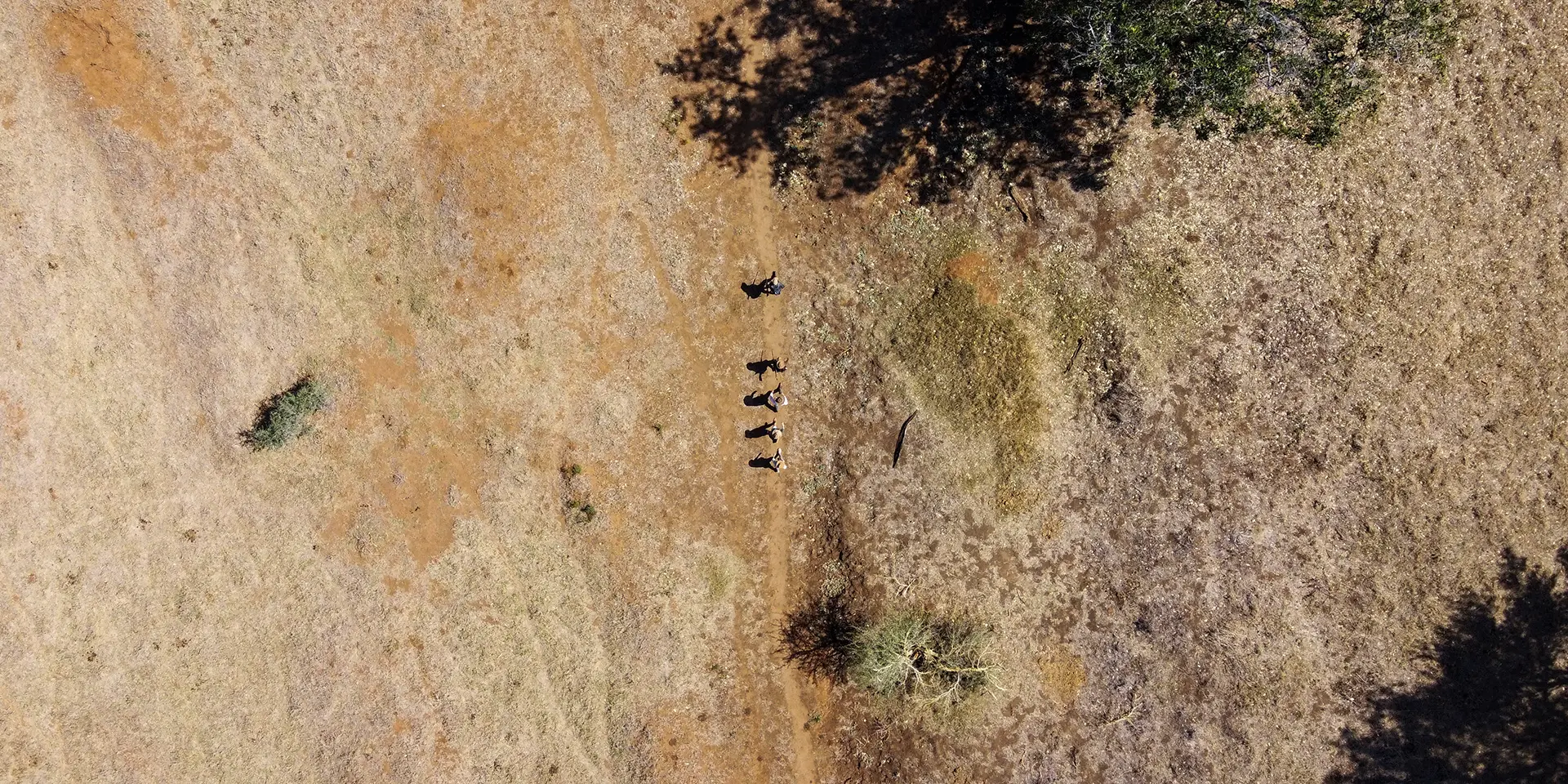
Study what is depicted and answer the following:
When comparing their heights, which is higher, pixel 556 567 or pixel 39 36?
pixel 39 36

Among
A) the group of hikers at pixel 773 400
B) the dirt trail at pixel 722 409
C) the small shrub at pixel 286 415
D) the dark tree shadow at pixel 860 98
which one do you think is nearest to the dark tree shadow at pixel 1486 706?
the dirt trail at pixel 722 409

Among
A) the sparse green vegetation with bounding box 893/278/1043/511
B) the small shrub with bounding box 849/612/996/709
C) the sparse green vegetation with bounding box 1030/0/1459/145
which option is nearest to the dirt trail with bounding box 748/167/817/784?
the small shrub with bounding box 849/612/996/709

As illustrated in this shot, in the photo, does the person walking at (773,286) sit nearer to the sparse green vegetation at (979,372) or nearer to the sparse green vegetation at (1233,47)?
the sparse green vegetation at (979,372)

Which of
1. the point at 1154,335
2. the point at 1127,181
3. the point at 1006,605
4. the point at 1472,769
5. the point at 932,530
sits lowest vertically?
the point at 1472,769

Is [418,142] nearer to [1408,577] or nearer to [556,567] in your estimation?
[556,567]

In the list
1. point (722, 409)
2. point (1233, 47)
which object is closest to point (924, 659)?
point (722, 409)

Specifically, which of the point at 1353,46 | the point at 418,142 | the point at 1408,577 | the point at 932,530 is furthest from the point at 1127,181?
the point at 418,142

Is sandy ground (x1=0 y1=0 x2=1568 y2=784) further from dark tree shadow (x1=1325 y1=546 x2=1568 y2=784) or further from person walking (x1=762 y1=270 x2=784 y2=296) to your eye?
dark tree shadow (x1=1325 y1=546 x2=1568 y2=784)
